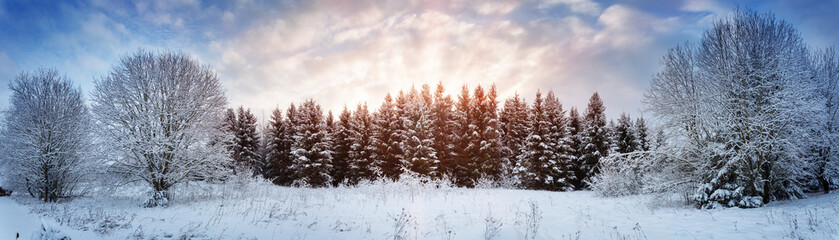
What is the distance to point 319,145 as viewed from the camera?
1309 inches

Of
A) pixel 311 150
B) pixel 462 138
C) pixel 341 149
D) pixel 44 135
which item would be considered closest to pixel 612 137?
pixel 462 138

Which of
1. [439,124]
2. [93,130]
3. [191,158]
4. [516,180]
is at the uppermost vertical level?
[439,124]

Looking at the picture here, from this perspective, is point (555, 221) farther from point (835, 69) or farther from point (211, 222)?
point (835, 69)

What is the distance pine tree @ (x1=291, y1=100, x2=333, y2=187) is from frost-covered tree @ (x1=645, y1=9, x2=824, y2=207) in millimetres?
27944

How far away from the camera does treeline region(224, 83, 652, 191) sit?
2953 cm

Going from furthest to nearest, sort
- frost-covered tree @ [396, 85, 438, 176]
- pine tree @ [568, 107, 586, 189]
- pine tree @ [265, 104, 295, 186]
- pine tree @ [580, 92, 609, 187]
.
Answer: pine tree @ [265, 104, 295, 186], pine tree @ [568, 107, 586, 189], pine tree @ [580, 92, 609, 187], frost-covered tree @ [396, 85, 438, 176]

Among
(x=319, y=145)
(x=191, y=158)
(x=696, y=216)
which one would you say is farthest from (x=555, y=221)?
(x=319, y=145)

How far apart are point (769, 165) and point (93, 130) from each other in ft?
83.9

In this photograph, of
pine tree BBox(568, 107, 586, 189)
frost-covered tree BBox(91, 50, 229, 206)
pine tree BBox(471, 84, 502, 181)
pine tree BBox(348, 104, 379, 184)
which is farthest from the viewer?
pine tree BBox(348, 104, 379, 184)

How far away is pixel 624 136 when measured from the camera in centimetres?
3262

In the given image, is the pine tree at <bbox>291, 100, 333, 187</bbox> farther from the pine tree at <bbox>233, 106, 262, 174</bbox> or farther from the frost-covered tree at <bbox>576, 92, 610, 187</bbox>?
the frost-covered tree at <bbox>576, 92, 610, 187</bbox>

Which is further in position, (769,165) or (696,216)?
(769,165)

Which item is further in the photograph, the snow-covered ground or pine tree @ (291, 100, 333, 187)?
pine tree @ (291, 100, 333, 187)

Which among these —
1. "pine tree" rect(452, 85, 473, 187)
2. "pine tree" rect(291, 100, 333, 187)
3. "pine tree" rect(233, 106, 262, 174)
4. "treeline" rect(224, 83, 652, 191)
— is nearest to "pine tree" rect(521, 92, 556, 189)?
"treeline" rect(224, 83, 652, 191)
